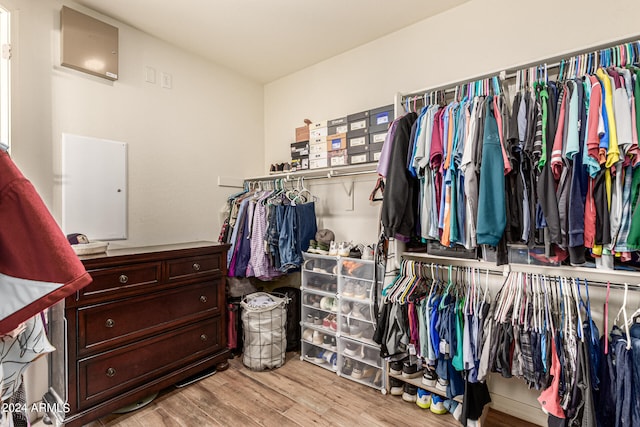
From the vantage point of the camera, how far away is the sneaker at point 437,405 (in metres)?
1.91

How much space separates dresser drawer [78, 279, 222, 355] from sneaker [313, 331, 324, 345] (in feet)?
2.67

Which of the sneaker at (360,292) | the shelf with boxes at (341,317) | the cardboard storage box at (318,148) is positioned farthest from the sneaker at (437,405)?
the cardboard storage box at (318,148)

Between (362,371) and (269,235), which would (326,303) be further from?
(269,235)

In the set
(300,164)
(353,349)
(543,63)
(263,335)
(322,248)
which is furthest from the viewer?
(300,164)

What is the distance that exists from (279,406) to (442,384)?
3.46ft

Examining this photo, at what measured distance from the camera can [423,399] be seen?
1.97 meters

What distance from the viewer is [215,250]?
7.82ft

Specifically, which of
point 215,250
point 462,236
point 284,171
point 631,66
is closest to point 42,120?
point 215,250

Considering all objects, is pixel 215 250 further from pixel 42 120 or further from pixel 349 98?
pixel 349 98

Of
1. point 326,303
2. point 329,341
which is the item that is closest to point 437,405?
point 329,341

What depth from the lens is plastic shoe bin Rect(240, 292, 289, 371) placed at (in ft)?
7.98

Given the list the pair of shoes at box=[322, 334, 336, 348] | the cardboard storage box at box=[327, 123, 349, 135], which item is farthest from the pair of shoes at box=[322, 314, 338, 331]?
the cardboard storage box at box=[327, 123, 349, 135]

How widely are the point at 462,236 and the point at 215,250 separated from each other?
5.81 ft

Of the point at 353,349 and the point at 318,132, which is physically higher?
the point at 318,132
